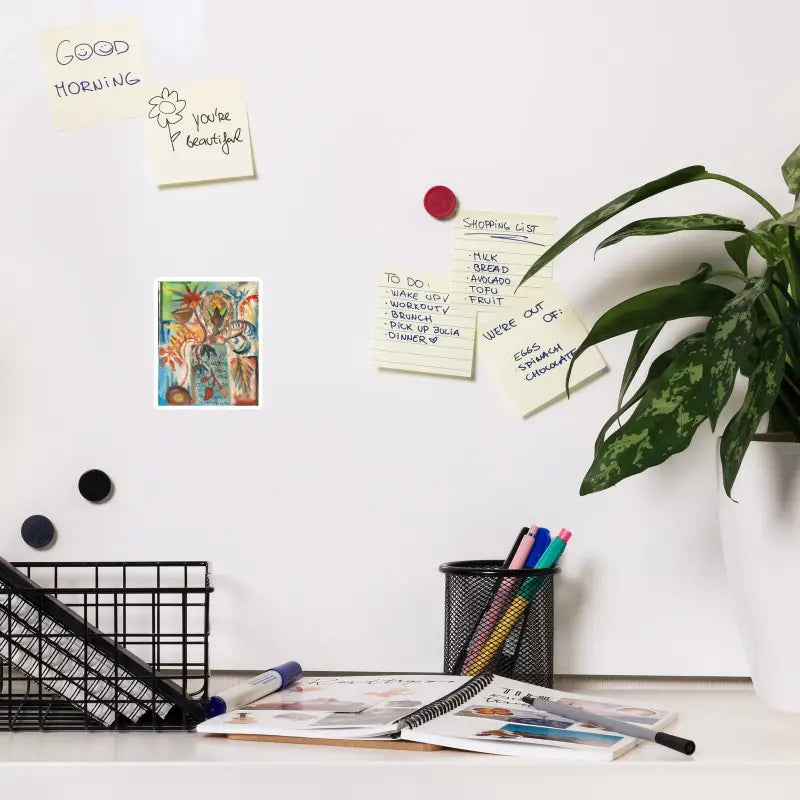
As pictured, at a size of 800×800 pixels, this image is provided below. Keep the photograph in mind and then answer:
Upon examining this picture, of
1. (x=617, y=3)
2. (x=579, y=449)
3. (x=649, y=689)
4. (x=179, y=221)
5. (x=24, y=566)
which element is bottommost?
(x=649, y=689)

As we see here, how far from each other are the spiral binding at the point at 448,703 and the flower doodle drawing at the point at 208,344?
36 centimetres

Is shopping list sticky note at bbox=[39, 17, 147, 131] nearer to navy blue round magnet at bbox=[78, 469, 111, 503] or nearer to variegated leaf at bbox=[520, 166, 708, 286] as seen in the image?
navy blue round magnet at bbox=[78, 469, 111, 503]

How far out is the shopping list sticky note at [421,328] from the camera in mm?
918

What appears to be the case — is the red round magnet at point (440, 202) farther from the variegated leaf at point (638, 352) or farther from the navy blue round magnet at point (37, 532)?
the navy blue round magnet at point (37, 532)

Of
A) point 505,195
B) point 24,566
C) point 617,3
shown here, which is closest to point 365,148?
point 505,195

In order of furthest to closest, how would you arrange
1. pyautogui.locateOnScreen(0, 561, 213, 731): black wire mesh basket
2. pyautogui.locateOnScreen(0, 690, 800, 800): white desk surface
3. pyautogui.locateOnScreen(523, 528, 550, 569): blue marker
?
pyautogui.locateOnScreen(523, 528, 550, 569): blue marker < pyautogui.locateOnScreen(0, 561, 213, 731): black wire mesh basket < pyautogui.locateOnScreen(0, 690, 800, 800): white desk surface

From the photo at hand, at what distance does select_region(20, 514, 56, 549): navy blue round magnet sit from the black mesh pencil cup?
1.35 ft

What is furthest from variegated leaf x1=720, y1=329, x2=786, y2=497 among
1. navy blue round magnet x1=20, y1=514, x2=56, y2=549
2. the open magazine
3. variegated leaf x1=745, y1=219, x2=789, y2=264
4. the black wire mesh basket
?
navy blue round magnet x1=20, y1=514, x2=56, y2=549

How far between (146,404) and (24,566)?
7.9 inches

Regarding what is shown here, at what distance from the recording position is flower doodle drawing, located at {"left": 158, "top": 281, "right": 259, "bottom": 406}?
0.93 m

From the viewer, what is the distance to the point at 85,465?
0.92 metres

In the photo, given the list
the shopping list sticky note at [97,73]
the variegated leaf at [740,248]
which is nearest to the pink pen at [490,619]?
the variegated leaf at [740,248]

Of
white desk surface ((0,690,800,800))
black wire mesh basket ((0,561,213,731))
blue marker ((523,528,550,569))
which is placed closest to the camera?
white desk surface ((0,690,800,800))

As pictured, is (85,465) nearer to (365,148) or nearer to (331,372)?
(331,372)
